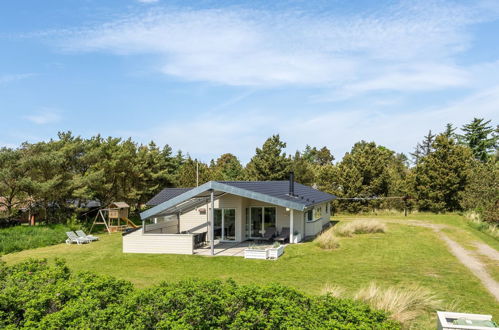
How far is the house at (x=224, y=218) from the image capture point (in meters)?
15.9

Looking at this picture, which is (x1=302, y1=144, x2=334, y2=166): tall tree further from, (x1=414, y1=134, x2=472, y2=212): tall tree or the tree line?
(x1=414, y1=134, x2=472, y2=212): tall tree

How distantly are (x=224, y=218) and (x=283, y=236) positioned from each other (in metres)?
3.31

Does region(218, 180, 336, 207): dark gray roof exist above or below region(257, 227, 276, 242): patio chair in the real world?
above

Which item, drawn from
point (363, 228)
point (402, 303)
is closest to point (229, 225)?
point (363, 228)

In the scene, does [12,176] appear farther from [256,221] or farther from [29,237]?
[256,221]

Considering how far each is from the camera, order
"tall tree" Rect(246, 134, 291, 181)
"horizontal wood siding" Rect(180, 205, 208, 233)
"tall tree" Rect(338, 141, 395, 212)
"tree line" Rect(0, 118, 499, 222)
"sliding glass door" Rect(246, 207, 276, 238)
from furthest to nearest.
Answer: "tall tree" Rect(246, 134, 291, 181)
"tall tree" Rect(338, 141, 395, 212)
"tree line" Rect(0, 118, 499, 222)
"horizontal wood siding" Rect(180, 205, 208, 233)
"sliding glass door" Rect(246, 207, 276, 238)

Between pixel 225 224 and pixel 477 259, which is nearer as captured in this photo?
pixel 477 259

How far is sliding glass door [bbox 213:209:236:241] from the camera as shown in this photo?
60.8 ft

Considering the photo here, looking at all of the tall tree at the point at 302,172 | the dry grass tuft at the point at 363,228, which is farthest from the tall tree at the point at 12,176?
the tall tree at the point at 302,172

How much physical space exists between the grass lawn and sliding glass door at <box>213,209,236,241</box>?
3.59 m

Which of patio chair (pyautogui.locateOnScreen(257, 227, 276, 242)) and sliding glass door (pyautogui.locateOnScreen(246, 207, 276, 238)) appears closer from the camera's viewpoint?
patio chair (pyautogui.locateOnScreen(257, 227, 276, 242))

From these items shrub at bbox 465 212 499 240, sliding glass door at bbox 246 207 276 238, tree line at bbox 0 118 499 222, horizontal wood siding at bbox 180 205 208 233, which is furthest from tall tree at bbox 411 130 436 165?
horizontal wood siding at bbox 180 205 208 233

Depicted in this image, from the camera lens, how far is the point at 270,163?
1585 inches

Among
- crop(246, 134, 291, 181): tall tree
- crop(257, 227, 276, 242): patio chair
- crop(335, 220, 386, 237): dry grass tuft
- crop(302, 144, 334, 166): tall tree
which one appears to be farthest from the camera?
crop(302, 144, 334, 166): tall tree
